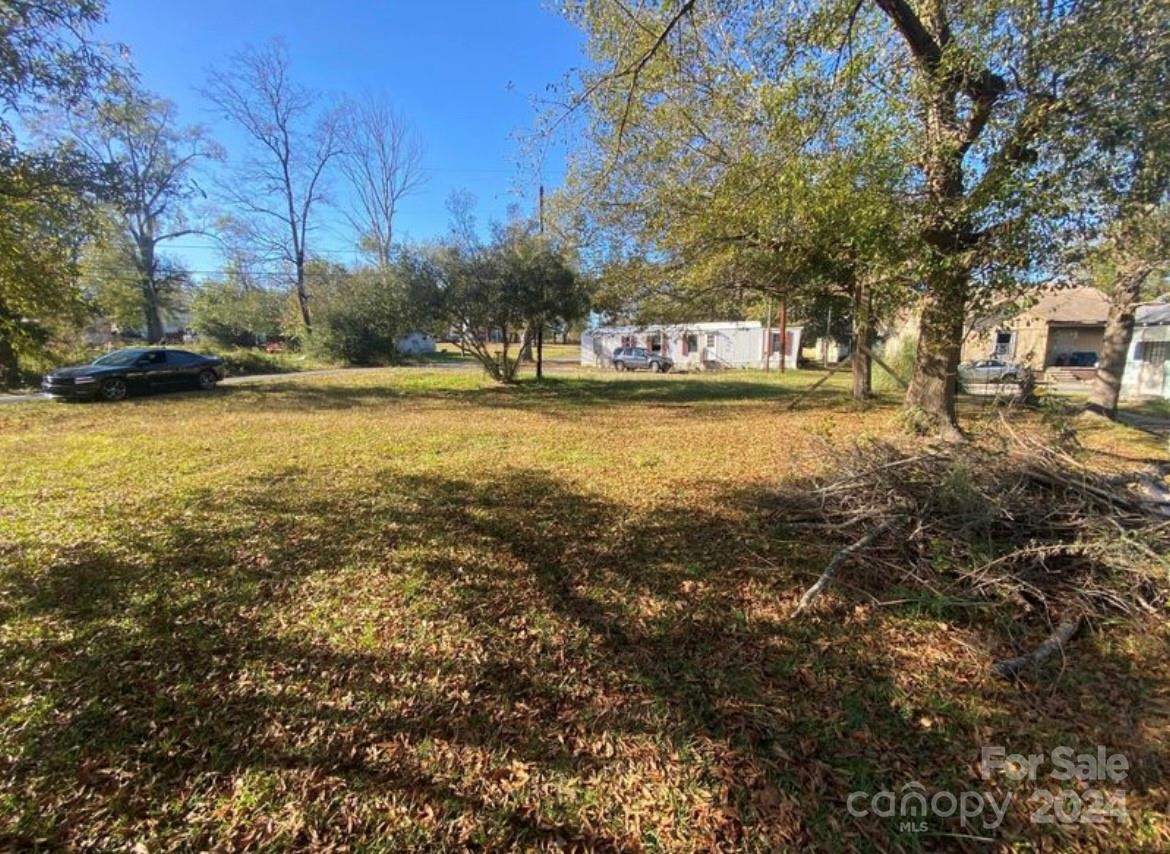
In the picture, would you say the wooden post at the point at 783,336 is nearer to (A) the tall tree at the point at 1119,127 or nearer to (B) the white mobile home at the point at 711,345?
(B) the white mobile home at the point at 711,345

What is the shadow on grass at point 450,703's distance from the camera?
1.78 m

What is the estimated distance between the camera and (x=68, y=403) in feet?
37.9

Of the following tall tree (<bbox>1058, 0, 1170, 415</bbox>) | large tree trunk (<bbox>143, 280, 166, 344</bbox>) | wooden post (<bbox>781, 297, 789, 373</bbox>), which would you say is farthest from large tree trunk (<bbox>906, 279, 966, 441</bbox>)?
large tree trunk (<bbox>143, 280, 166, 344</bbox>)

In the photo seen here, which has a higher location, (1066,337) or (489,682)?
(1066,337)

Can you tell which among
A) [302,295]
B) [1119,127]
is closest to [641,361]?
[302,295]

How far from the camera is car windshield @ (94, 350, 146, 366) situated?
41.1ft

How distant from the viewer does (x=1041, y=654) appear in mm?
2641

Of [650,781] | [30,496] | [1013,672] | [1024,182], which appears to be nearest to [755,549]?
[1013,672]

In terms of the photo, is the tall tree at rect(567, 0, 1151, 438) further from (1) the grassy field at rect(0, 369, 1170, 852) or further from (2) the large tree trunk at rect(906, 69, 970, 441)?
(1) the grassy field at rect(0, 369, 1170, 852)

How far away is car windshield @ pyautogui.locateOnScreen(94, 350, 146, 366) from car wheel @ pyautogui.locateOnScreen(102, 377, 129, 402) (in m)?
0.58

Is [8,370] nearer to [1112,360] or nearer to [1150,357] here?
[1112,360]

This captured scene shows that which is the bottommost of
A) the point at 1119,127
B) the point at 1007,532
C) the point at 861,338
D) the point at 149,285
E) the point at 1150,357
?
the point at 1007,532

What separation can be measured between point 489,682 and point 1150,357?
23.4m

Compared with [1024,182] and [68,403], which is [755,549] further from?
[68,403]
